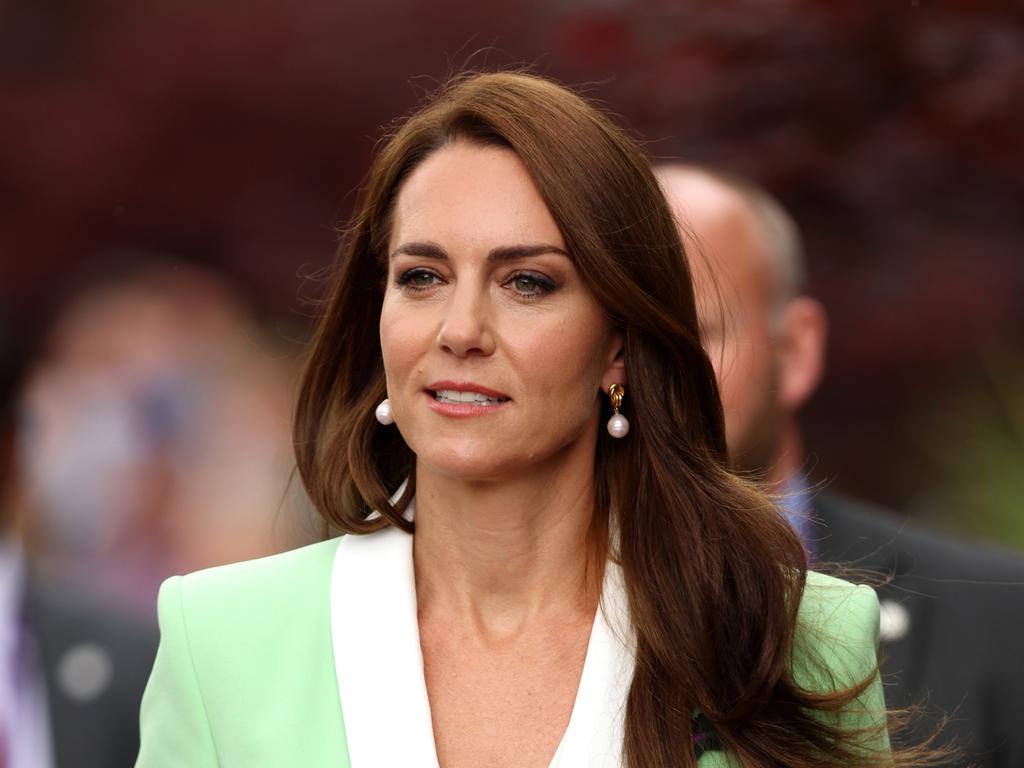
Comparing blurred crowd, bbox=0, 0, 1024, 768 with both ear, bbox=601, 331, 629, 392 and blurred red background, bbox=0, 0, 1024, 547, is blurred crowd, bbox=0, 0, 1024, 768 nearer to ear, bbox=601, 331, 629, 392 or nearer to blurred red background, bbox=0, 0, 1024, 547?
blurred red background, bbox=0, 0, 1024, 547

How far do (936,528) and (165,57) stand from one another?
3386 millimetres

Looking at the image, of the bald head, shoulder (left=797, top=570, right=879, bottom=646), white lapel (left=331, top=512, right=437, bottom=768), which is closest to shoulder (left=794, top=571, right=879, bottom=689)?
shoulder (left=797, top=570, right=879, bottom=646)

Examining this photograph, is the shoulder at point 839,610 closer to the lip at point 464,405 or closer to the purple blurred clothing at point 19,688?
the lip at point 464,405

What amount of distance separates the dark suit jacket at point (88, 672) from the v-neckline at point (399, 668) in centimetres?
121

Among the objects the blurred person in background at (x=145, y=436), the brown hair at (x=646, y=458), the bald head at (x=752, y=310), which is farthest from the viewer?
the blurred person in background at (x=145, y=436)

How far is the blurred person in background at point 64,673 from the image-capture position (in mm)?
5250

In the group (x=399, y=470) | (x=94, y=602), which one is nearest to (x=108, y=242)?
(x=94, y=602)

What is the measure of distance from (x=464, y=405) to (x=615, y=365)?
418 millimetres

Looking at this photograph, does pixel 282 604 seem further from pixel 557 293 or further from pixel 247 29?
pixel 247 29

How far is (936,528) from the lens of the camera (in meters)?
8.01

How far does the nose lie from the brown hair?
0.72 feet

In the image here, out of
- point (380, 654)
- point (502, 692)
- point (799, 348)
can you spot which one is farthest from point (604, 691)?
point (799, 348)

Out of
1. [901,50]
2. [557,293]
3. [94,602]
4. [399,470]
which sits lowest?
[94,602]

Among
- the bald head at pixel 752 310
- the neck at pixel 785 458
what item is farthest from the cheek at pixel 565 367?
the neck at pixel 785 458
